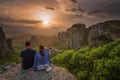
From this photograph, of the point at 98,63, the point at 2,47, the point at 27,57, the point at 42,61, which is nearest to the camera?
the point at 98,63

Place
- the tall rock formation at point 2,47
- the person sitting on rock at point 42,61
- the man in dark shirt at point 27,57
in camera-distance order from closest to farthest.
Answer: the person sitting on rock at point 42,61, the man in dark shirt at point 27,57, the tall rock formation at point 2,47

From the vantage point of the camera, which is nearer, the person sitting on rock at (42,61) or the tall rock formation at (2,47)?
the person sitting on rock at (42,61)

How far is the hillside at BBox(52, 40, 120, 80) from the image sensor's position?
12.6 metres

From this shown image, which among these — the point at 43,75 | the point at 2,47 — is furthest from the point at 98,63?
the point at 2,47

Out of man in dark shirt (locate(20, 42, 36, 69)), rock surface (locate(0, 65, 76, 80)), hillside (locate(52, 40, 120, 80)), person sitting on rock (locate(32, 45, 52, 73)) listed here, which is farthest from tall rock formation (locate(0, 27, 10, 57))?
person sitting on rock (locate(32, 45, 52, 73))

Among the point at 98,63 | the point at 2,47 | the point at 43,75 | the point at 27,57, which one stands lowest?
the point at 2,47

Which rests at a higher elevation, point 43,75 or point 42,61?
point 42,61

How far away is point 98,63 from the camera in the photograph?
44.2 feet

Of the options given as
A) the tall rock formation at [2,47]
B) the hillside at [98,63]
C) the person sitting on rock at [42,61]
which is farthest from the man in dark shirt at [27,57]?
the tall rock formation at [2,47]

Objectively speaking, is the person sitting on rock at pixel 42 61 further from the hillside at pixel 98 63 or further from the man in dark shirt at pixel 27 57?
the hillside at pixel 98 63

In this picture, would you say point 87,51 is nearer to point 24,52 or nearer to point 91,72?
point 91,72

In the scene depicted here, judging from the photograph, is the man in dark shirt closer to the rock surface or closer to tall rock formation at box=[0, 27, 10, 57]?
the rock surface

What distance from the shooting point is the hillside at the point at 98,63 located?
12.6m

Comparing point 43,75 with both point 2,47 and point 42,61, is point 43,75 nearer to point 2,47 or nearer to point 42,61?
point 42,61
